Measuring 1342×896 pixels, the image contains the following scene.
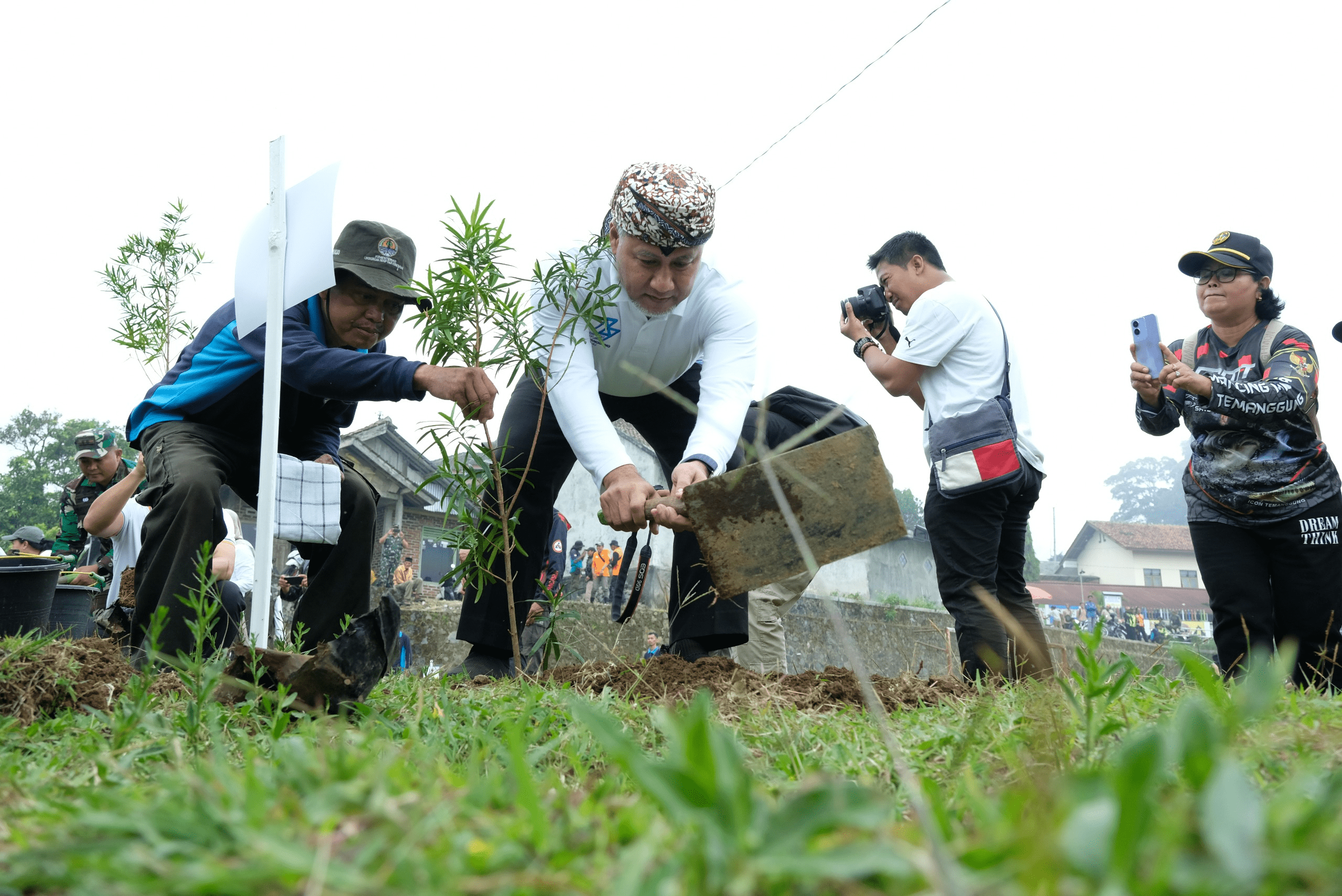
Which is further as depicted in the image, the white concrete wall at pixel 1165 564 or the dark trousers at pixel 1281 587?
the white concrete wall at pixel 1165 564

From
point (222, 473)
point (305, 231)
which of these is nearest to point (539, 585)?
point (222, 473)

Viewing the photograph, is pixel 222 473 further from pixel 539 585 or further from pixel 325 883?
pixel 325 883

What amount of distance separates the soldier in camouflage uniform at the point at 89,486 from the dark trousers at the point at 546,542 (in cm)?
394

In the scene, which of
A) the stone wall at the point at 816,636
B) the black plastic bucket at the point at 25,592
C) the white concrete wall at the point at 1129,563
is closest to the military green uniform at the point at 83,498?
the stone wall at the point at 816,636

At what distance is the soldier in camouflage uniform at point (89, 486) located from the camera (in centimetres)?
620

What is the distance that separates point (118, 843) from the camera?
2.41 feet

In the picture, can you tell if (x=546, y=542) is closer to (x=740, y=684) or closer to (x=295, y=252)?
(x=740, y=684)

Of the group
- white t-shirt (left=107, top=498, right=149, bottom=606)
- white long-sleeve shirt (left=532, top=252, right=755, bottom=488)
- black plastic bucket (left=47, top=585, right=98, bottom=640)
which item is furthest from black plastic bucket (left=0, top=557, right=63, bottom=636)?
white t-shirt (left=107, top=498, right=149, bottom=606)

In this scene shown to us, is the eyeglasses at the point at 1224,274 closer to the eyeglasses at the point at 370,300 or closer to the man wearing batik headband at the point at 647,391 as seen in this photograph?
the man wearing batik headband at the point at 647,391

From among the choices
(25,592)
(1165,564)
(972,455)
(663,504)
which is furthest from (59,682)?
(1165,564)

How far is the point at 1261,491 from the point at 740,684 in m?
2.17

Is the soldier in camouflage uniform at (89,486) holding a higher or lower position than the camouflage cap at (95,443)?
lower

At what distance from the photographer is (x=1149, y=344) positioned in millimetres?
3648

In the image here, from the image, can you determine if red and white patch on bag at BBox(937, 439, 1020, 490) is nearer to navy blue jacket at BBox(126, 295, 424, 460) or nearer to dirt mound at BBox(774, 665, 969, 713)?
dirt mound at BBox(774, 665, 969, 713)
